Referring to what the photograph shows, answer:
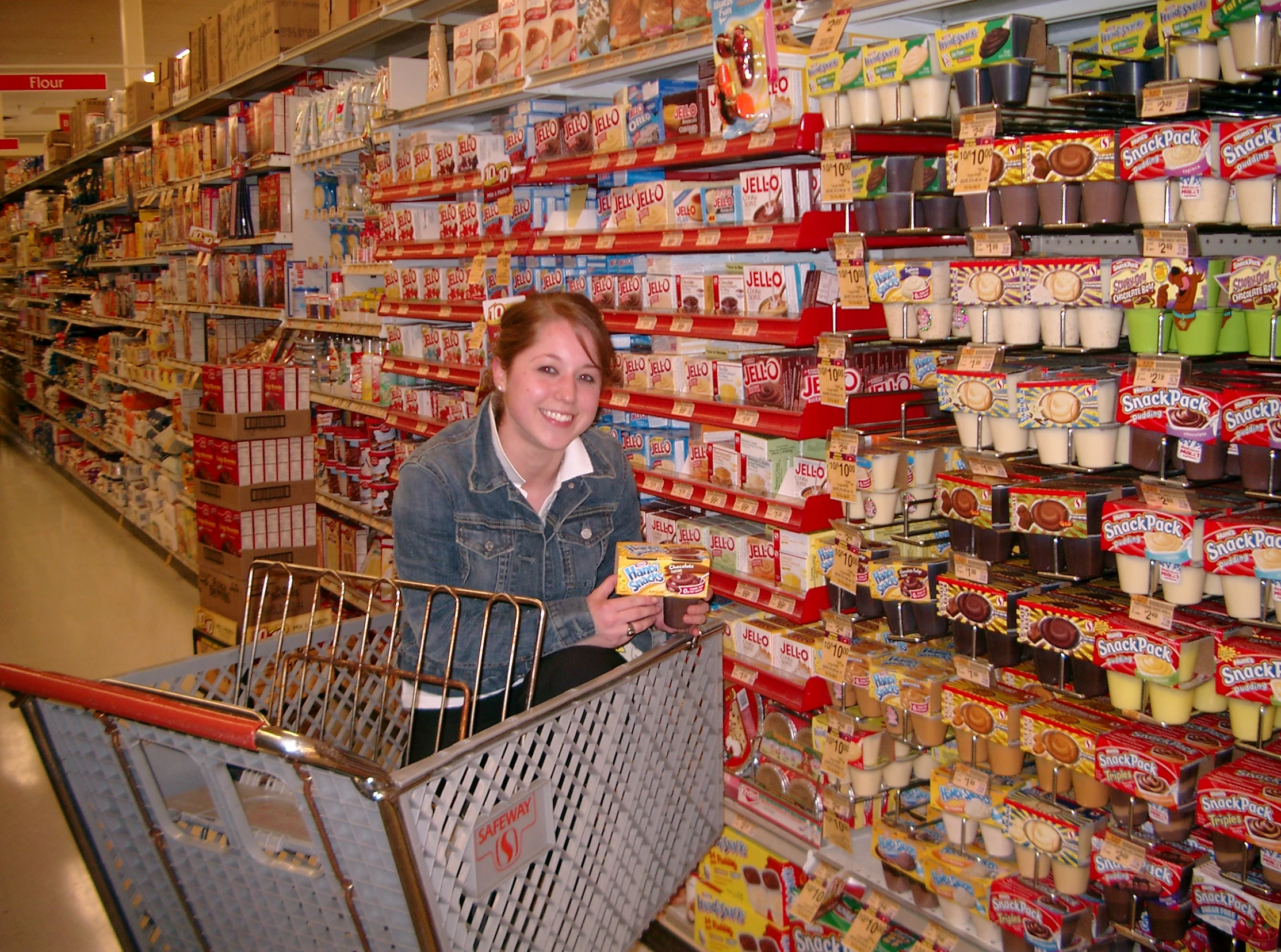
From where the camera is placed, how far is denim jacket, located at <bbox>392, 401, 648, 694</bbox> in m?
2.03

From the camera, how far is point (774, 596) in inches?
110

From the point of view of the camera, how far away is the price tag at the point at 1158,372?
1.85 metres

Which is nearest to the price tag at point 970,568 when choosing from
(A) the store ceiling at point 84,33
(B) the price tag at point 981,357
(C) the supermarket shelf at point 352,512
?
(B) the price tag at point 981,357

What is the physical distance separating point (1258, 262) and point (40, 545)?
343 inches

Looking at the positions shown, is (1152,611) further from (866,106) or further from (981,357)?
(866,106)

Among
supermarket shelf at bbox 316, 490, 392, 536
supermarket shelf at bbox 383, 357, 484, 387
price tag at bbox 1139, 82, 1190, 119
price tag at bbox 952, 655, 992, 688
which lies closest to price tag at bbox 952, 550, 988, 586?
price tag at bbox 952, 655, 992, 688

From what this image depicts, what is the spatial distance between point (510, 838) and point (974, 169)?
1.63 meters

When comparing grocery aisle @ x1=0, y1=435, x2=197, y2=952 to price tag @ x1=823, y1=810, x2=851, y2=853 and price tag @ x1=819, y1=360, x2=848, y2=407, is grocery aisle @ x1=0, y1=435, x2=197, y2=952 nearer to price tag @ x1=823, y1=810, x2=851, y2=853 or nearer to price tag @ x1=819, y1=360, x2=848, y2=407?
price tag @ x1=823, y1=810, x2=851, y2=853

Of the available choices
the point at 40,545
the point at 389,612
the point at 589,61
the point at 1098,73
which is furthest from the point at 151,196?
the point at 1098,73

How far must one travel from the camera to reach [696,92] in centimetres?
286

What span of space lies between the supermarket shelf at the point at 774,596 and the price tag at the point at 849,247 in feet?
2.82

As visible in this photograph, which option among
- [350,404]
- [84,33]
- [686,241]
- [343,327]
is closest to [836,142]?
[686,241]

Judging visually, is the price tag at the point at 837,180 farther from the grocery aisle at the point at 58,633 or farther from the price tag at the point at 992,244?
the grocery aisle at the point at 58,633

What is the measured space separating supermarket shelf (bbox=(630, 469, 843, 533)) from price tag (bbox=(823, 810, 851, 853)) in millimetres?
798
